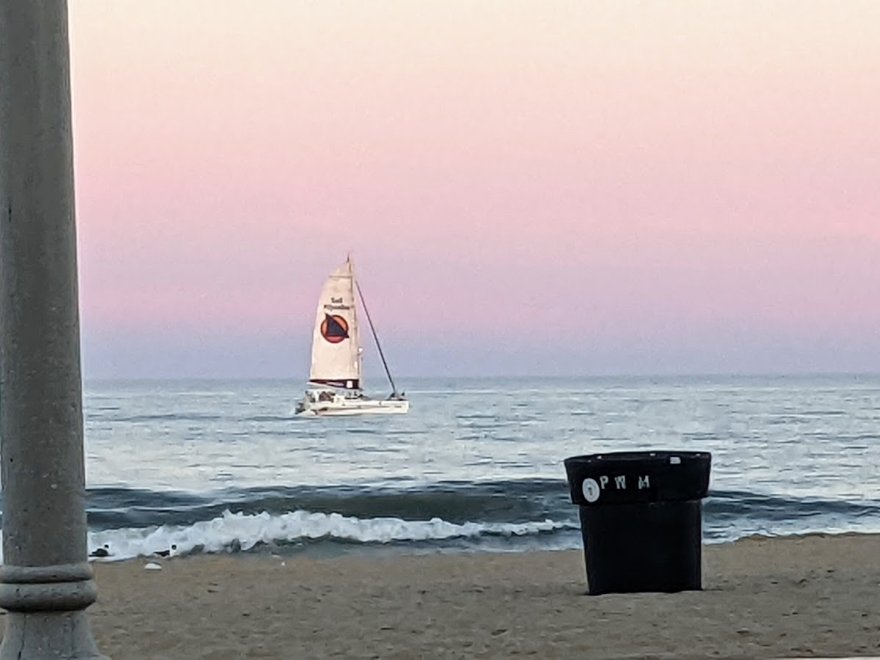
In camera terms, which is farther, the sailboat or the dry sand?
the sailboat

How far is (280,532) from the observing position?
792 inches

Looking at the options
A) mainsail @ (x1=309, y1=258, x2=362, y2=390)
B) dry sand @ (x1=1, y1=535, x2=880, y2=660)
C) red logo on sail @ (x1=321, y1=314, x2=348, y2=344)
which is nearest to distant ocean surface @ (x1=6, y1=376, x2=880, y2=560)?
mainsail @ (x1=309, y1=258, x2=362, y2=390)

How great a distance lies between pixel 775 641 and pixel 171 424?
2124 inches

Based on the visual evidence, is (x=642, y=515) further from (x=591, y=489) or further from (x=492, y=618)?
(x=492, y=618)

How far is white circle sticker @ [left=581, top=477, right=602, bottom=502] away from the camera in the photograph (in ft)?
27.7

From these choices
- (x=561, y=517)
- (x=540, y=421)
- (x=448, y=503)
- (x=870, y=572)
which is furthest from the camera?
(x=540, y=421)

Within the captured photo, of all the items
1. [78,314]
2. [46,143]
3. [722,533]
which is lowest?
[722,533]

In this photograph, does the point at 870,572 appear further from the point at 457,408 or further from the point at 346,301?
the point at 457,408

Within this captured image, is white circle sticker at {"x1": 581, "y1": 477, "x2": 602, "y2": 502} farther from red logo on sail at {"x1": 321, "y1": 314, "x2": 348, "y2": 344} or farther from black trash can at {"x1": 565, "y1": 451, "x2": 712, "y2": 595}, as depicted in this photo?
red logo on sail at {"x1": 321, "y1": 314, "x2": 348, "y2": 344}

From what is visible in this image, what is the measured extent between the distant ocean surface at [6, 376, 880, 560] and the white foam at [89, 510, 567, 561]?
0.14 feet

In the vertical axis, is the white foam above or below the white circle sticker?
below

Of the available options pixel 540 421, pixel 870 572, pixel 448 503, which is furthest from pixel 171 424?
pixel 870 572

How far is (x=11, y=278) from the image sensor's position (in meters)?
4.66

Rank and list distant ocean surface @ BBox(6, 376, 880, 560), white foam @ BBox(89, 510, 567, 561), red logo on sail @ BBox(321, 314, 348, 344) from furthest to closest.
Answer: red logo on sail @ BBox(321, 314, 348, 344), distant ocean surface @ BBox(6, 376, 880, 560), white foam @ BBox(89, 510, 567, 561)
